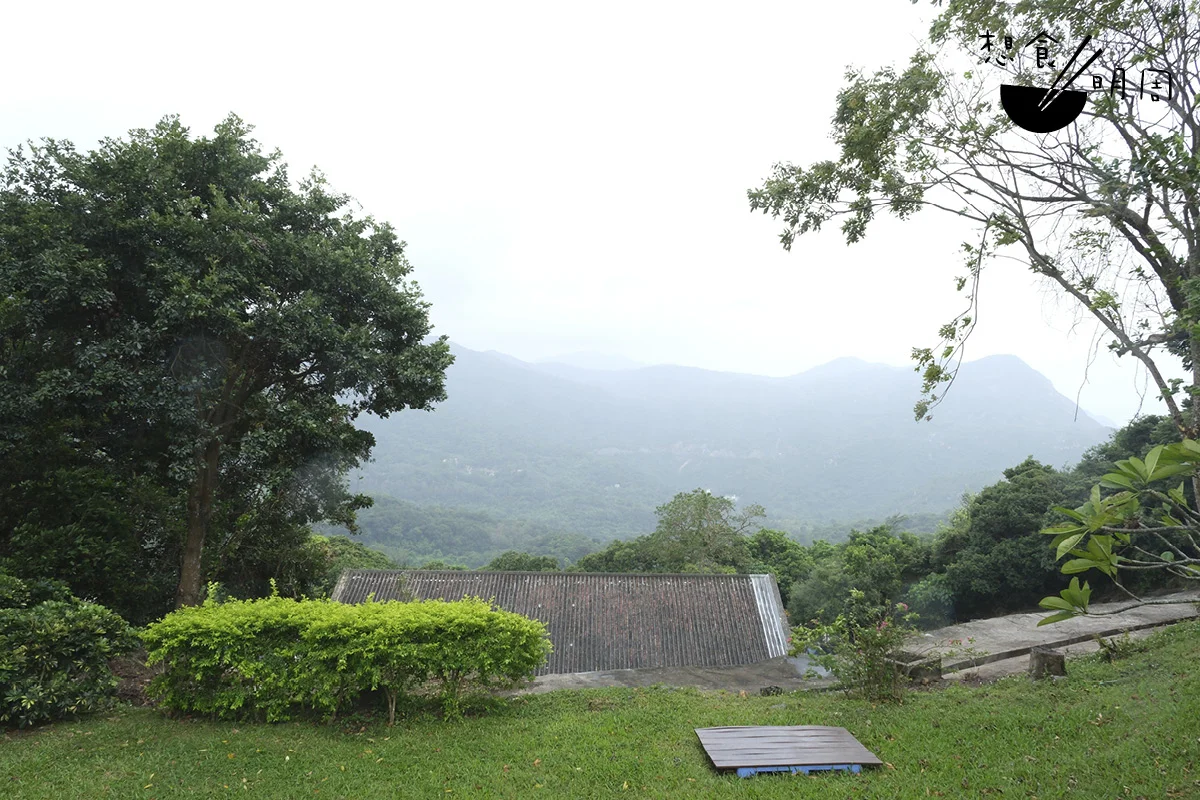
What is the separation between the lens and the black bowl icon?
315 cm

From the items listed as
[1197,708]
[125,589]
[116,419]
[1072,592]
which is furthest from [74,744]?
[1197,708]

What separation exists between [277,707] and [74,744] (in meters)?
1.72

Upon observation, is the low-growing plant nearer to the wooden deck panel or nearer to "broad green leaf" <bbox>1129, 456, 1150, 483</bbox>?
the wooden deck panel

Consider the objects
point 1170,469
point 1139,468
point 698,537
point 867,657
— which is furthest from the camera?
point 698,537

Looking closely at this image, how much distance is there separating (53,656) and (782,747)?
7462mm

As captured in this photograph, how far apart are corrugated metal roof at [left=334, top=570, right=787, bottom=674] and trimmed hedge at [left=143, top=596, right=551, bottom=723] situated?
7.31m

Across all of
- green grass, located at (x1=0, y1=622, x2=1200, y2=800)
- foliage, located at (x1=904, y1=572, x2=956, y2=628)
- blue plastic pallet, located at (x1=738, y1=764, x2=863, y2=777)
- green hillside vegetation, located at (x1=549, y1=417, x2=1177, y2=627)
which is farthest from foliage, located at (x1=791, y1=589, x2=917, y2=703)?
foliage, located at (x1=904, y1=572, x2=956, y2=628)

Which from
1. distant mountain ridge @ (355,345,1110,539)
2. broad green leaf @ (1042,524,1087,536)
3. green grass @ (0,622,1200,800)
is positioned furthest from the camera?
distant mountain ridge @ (355,345,1110,539)

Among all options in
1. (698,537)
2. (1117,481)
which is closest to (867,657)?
(1117,481)

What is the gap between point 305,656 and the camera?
682 centimetres

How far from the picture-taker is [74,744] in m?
6.09

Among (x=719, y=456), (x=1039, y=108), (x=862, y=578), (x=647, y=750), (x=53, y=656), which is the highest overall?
(x=719, y=456)

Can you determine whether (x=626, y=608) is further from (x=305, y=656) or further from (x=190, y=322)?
(x=190, y=322)

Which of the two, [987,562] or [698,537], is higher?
[698,537]
